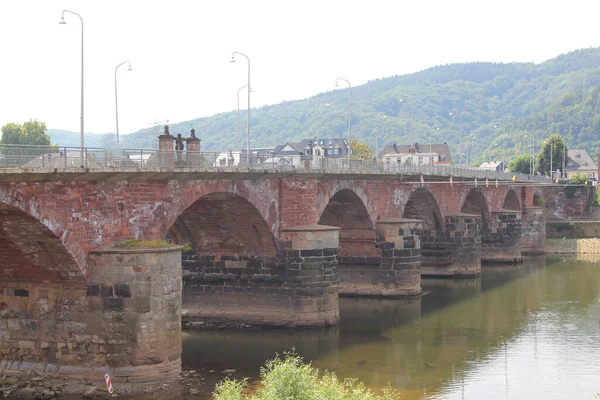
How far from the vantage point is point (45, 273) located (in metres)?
30.5

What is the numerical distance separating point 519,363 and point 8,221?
21.1 metres

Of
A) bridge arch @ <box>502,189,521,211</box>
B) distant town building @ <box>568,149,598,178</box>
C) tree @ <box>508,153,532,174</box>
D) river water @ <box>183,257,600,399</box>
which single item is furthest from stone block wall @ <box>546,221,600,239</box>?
distant town building @ <box>568,149,598,178</box>

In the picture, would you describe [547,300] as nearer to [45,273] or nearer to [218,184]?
[218,184]

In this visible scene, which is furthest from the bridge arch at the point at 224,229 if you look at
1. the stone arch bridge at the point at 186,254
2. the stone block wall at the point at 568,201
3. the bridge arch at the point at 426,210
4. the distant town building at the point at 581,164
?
the distant town building at the point at 581,164

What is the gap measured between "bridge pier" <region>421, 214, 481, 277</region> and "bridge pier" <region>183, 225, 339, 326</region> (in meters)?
24.3

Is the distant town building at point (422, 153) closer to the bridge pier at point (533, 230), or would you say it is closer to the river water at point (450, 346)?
the bridge pier at point (533, 230)

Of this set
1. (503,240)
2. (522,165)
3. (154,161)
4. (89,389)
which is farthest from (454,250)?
(522,165)

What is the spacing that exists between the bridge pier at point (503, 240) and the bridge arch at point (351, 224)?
27703mm

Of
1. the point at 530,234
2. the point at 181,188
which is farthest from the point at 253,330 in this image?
the point at 530,234

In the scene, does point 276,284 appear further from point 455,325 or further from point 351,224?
point 351,224

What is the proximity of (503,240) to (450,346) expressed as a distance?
4067 cm

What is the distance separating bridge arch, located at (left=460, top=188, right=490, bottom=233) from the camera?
76250 millimetres

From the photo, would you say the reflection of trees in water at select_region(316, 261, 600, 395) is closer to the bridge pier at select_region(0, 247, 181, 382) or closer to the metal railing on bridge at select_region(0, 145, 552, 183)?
the bridge pier at select_region(0, 247, 181, 382)

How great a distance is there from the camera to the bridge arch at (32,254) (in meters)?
28.8
